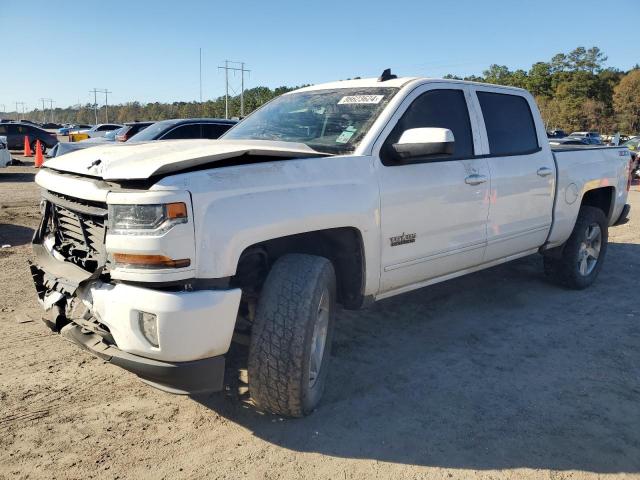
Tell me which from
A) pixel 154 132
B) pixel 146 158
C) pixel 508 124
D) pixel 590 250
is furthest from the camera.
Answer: pixel 154 132

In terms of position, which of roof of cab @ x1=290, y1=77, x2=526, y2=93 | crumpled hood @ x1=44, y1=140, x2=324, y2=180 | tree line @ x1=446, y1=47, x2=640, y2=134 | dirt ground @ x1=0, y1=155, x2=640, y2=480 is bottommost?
dirt ground @ x1=0, y1=155, x2=640, y2=480

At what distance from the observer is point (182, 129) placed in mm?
10516

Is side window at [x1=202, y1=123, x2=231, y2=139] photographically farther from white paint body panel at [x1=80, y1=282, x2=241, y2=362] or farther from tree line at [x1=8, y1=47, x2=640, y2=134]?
tree line at [x1=8, y1=47, x2=640, y2=134]

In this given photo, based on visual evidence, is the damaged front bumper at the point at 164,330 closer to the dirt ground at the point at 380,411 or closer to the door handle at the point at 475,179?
the dirt ground at the point at 380,411

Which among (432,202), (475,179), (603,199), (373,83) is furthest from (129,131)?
(432,202)

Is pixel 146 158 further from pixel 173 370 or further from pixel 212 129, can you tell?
pixel 212 129

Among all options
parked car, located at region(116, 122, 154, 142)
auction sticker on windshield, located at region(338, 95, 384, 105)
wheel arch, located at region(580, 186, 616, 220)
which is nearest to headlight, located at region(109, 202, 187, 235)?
auction sticker on windshield, located at region(338, 95, 384, 105)

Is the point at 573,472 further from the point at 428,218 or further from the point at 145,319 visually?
the point at 145,319

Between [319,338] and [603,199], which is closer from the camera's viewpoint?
[319,338]

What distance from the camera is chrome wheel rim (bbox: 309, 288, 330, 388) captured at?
3.07 meters

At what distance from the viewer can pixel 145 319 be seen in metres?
2.45

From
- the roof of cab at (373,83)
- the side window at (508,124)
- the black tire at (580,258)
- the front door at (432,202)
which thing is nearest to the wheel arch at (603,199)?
the black tire at (580,258)

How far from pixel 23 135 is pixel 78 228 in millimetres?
25520

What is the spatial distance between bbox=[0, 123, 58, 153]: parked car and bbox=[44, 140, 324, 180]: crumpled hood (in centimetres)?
2396
